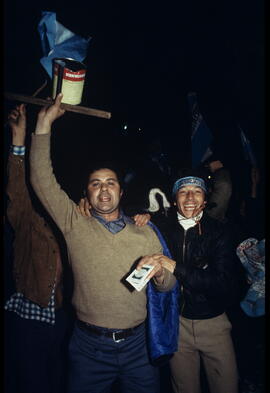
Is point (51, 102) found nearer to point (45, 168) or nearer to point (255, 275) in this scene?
point (45, 168)

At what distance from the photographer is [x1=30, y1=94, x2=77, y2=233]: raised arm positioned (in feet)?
8.50

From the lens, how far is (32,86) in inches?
164

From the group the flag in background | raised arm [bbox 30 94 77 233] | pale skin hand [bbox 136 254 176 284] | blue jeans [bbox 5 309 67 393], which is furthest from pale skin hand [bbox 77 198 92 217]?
the flag in background

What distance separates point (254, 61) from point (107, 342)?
588cm

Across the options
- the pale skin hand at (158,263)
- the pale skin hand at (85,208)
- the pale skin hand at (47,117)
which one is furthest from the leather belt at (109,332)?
the pale skin hand at (47,117)

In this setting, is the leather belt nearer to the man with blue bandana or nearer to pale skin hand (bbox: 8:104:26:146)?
the man with blue bandana

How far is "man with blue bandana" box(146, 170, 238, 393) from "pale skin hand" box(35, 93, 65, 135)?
5.86 feet

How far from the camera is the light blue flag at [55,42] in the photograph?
300cm

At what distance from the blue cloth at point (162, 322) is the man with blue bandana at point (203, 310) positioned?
17 centimetres

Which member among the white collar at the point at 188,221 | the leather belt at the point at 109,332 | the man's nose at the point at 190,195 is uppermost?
the man's nose at the point at 190,195

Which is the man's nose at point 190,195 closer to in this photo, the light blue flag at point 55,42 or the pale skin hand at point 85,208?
the pale skin hand at point 85,208

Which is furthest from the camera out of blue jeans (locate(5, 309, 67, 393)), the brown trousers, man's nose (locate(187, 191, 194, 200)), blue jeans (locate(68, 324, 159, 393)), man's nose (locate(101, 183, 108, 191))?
man's nose (locate(187, 191, 194, 200))

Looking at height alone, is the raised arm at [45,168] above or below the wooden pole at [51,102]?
below

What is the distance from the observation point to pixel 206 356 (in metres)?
3.11
